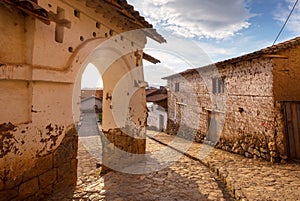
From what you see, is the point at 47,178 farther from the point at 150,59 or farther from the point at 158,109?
the point at 158,109

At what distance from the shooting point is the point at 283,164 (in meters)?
6.75

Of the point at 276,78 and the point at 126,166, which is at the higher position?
the point at 276,78

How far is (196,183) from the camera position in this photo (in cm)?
528

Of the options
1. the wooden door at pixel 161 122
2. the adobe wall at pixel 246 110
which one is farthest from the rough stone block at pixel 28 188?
the wooden door at pixel 161 122

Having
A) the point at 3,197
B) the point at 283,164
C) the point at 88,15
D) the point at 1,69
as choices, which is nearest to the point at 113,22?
the point at 88,15

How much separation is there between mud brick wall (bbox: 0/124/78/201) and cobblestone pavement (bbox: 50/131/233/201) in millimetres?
255

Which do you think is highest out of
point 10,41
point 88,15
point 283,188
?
point 88,15

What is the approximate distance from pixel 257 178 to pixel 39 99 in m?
5.57

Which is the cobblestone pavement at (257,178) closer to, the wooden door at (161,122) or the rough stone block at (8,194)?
the rough stone block at (8,194)

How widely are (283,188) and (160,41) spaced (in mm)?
5445

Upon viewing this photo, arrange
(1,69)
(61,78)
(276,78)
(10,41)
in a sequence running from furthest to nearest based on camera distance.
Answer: (276,78) → (61,78) → (10,41) → (1,69)

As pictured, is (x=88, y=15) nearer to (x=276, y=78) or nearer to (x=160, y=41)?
(x=160, y=41)

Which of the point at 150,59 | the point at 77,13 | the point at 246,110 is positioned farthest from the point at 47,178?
the point at 246,110

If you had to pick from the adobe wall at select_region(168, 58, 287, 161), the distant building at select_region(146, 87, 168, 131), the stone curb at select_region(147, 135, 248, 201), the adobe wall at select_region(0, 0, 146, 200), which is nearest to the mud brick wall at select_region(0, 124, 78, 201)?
the adobe wall at select_region(0, 0, 146, 200)
